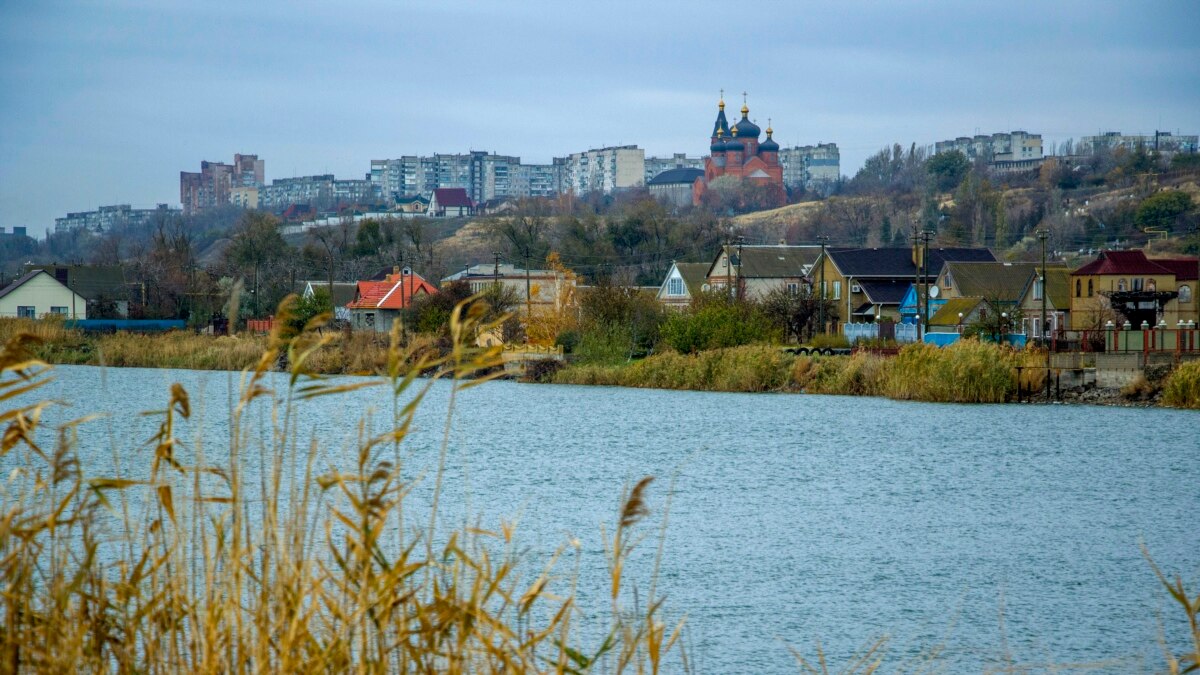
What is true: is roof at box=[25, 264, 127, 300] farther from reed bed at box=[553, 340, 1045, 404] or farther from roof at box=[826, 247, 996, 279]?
roof at box=[826, 247, 996, 279]

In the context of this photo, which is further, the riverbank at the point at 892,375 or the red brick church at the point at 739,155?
the red brick church at the point at 739,155

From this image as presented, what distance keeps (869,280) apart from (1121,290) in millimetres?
15724

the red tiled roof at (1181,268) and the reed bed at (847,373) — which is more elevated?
the red tiled roof at (1181,268)

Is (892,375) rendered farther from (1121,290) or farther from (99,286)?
(99,286)

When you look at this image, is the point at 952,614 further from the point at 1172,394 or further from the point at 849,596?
the point at 1172,394

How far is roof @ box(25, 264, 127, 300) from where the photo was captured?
7638 cm

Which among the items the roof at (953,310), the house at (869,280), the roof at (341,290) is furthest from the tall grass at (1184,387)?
the roof at (341,290)

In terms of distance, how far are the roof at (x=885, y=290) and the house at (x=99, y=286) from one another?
3965 centimetres

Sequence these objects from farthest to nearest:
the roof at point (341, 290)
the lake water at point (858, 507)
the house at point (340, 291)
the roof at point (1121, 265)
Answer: the roof at point (341, 290), the house at point (340, 291), the roof at point (1121, 265), the lake water at point (858, 507)

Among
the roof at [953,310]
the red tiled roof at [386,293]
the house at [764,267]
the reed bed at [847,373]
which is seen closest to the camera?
the reed bed at [847,373]

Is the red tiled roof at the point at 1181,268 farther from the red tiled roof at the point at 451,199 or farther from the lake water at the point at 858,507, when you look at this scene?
the red tiled roof at the point at 451,199

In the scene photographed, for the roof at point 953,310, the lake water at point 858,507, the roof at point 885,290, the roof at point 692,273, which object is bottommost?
the lake water at point 858,507

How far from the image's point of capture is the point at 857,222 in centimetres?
12838

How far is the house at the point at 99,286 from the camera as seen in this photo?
73250 mm
